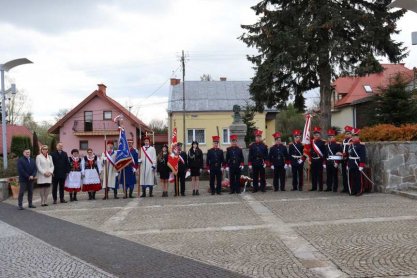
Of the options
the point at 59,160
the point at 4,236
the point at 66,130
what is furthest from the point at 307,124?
the point at 66,130

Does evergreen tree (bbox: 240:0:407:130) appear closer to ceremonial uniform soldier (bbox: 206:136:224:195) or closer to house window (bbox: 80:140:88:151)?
ceremonial uniform soldier (bbox: 206:136:224:195)

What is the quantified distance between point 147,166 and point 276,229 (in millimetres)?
7503

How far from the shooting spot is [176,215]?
36.4 feet

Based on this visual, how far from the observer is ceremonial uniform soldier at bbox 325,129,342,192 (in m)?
14.4

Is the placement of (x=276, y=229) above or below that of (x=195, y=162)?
below

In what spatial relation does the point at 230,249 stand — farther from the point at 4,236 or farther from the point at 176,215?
the point at 4,236

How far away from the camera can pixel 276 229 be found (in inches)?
352

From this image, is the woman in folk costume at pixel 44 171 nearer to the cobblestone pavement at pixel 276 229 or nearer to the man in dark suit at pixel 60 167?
the man in dark suit at pixel 60 167

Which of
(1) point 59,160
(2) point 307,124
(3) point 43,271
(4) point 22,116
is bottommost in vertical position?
(3) point 43,271

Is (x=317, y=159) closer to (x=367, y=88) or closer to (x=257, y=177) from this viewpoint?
(x=257, y=177)

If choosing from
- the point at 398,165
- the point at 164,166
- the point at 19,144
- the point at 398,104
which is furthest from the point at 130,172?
the point at 19,144

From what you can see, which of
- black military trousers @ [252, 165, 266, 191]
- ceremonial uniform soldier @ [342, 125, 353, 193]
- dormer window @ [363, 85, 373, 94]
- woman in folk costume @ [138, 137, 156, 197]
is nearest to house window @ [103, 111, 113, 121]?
dormer window @ [363, 85, 373, 94]

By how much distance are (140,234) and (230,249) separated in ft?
7.10

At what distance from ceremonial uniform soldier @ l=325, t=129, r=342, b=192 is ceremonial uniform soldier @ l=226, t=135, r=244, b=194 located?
2647 millimetres
